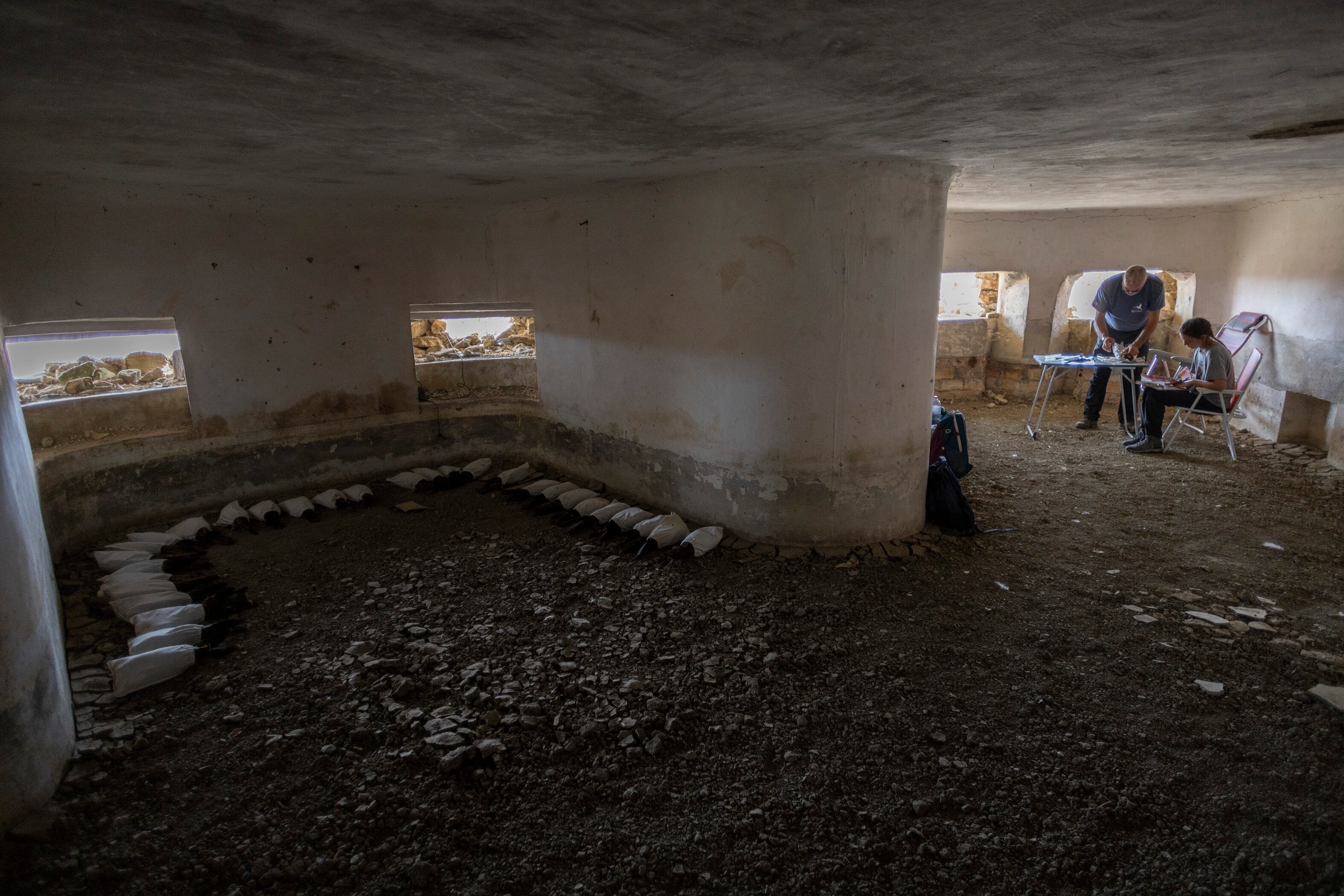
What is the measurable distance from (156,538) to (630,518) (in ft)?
11.6

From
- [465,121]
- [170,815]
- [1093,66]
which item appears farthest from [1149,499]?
[170,815]

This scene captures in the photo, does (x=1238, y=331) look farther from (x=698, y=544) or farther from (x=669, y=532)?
(x=669, y=532)

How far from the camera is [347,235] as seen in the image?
20.4 feet

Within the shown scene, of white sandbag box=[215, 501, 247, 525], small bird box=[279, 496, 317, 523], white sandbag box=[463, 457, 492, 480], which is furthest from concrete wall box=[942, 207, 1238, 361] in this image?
white sandbag box=[215, 501, 247, 525]

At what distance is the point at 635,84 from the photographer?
8.09 feet

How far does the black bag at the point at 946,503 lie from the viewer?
5.04 metres

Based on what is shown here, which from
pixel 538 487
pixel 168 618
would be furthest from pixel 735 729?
pixel 538 487

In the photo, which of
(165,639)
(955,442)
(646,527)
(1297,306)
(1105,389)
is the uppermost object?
(1297,306)

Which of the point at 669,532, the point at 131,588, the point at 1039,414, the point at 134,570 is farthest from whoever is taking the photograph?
the point at 1039,414

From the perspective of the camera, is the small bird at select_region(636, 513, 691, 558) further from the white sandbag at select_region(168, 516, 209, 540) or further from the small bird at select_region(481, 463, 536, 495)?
the white sandbag at select_region(168, 516, 209, 540)

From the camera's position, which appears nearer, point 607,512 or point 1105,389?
point 607,512

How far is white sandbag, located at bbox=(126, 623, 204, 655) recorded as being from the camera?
3.58m

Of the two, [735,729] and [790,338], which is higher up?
[790,338]

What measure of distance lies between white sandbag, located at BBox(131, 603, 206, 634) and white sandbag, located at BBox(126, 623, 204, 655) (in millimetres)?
42
